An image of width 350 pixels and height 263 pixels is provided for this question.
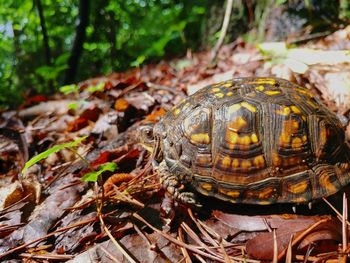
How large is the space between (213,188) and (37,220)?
3.66 ft

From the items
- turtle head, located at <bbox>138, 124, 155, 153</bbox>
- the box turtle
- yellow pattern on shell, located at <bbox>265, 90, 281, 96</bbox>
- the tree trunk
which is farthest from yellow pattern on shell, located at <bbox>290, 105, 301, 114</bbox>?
the tree trunk

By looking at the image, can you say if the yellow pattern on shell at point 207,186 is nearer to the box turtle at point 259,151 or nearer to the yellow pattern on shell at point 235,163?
the box turtle at point 259,151

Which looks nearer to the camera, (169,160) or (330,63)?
(169,160)

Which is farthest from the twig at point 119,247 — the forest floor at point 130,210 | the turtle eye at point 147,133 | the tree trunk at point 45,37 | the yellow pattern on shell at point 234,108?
the tree trunk at point 45,37

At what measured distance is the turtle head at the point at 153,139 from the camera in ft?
6.82

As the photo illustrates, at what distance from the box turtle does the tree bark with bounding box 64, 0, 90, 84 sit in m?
4.85

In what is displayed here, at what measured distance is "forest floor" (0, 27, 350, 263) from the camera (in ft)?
5.09

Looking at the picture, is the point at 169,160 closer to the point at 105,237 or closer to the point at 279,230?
the point at 105,237

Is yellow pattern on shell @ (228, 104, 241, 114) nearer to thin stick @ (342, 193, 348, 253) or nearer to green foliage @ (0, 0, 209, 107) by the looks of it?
thin stick @ (342, 193, 348, 253)

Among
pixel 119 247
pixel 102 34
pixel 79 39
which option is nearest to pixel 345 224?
pixel 119 247

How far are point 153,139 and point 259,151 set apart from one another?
75 centimetres

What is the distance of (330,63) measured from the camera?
2719 millimetres

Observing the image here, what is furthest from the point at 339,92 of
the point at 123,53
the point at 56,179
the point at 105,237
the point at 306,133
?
the point at 123,53

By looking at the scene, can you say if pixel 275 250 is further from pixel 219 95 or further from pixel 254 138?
pixel 219 95
